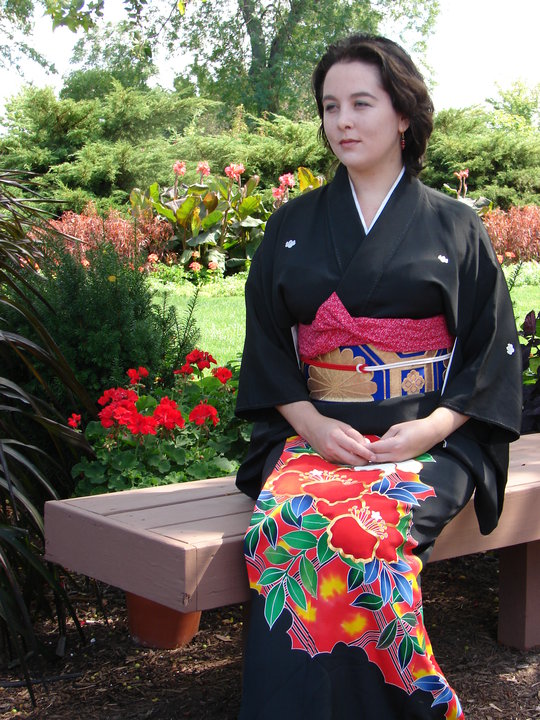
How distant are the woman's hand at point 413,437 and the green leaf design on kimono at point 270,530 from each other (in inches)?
12.2

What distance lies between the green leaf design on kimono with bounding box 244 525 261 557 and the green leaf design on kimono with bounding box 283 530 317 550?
0.07 m

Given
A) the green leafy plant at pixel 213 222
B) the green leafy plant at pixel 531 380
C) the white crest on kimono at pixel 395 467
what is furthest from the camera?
the green leafy plant at pixel 213 222

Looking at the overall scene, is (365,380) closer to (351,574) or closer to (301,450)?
(301,450)

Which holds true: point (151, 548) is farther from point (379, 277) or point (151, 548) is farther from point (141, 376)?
point (141, 376)

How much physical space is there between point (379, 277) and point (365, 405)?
0.31m

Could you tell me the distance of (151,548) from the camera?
193cm

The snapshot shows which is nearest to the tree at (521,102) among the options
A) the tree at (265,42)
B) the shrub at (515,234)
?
the tree at (265,42)

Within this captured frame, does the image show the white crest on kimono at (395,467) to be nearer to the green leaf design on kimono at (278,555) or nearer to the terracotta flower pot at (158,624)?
the green leaf design on kimono at (278,555)

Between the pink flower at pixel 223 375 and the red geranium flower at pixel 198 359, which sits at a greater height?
the red geranium flower at pixel 198 359

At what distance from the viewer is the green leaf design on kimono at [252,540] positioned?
1.89 m

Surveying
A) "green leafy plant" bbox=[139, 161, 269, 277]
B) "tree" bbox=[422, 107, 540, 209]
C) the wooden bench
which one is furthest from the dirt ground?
"tree" bbox=[422, 107, 540, 209]

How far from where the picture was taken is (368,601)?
1767 mm

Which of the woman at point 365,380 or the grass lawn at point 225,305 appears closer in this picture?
the woman at point 365,380

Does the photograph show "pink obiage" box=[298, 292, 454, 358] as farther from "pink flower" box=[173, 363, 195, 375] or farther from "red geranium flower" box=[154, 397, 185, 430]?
"pink flower" box=[173, 363, 195, 375]
